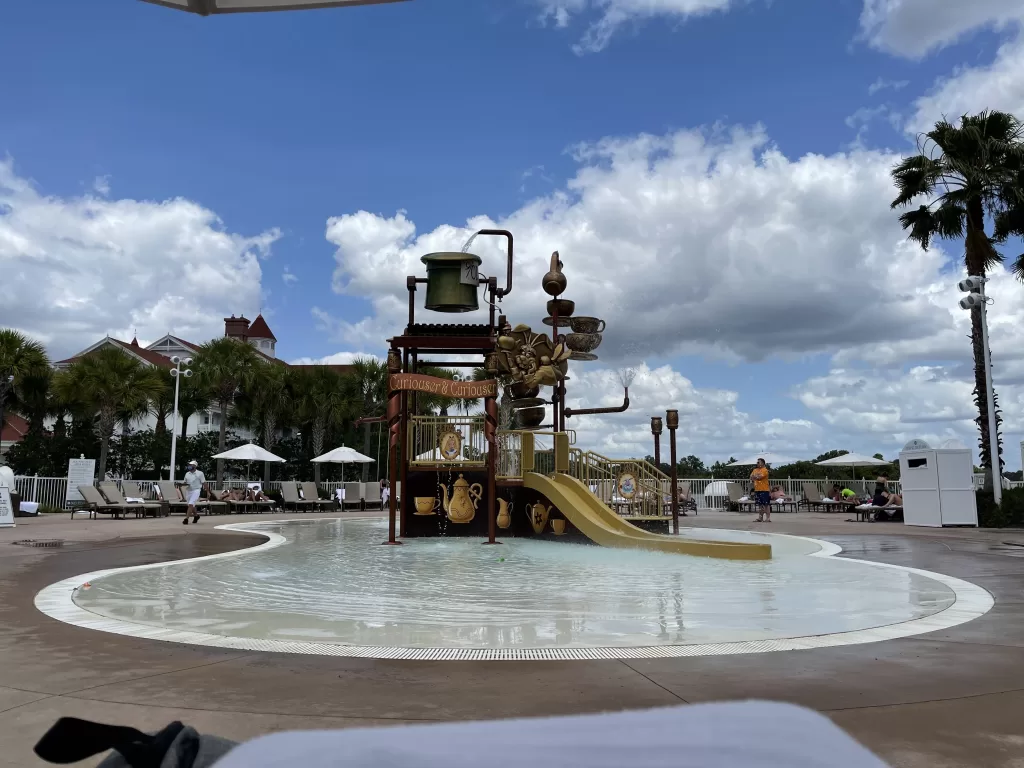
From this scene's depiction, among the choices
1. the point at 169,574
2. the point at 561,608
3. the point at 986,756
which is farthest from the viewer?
the point at 169,574

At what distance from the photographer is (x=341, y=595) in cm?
788

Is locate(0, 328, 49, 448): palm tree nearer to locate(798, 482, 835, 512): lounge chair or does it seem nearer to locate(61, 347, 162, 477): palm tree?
locate(61, 347, 162, 477): palm tree

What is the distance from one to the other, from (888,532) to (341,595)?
Result: 1443cm

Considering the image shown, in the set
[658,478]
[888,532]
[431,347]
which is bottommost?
[888,532]

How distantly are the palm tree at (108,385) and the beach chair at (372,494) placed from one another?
10.8 metres

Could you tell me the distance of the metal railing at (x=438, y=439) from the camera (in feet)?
50.9

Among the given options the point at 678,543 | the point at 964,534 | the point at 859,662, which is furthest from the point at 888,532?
the point at 859,662

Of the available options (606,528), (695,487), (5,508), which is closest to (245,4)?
(606,528)

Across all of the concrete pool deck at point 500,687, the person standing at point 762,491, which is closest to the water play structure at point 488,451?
the person standing at point 762,491

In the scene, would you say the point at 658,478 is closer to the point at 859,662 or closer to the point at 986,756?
the point at 859,662

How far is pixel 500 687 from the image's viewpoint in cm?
404

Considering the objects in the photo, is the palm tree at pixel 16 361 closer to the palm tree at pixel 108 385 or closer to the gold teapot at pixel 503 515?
the palm tree at pixel 108 385

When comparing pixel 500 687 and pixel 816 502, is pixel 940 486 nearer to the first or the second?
pixel 816 502

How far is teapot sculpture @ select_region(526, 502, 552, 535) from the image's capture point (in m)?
14.9
